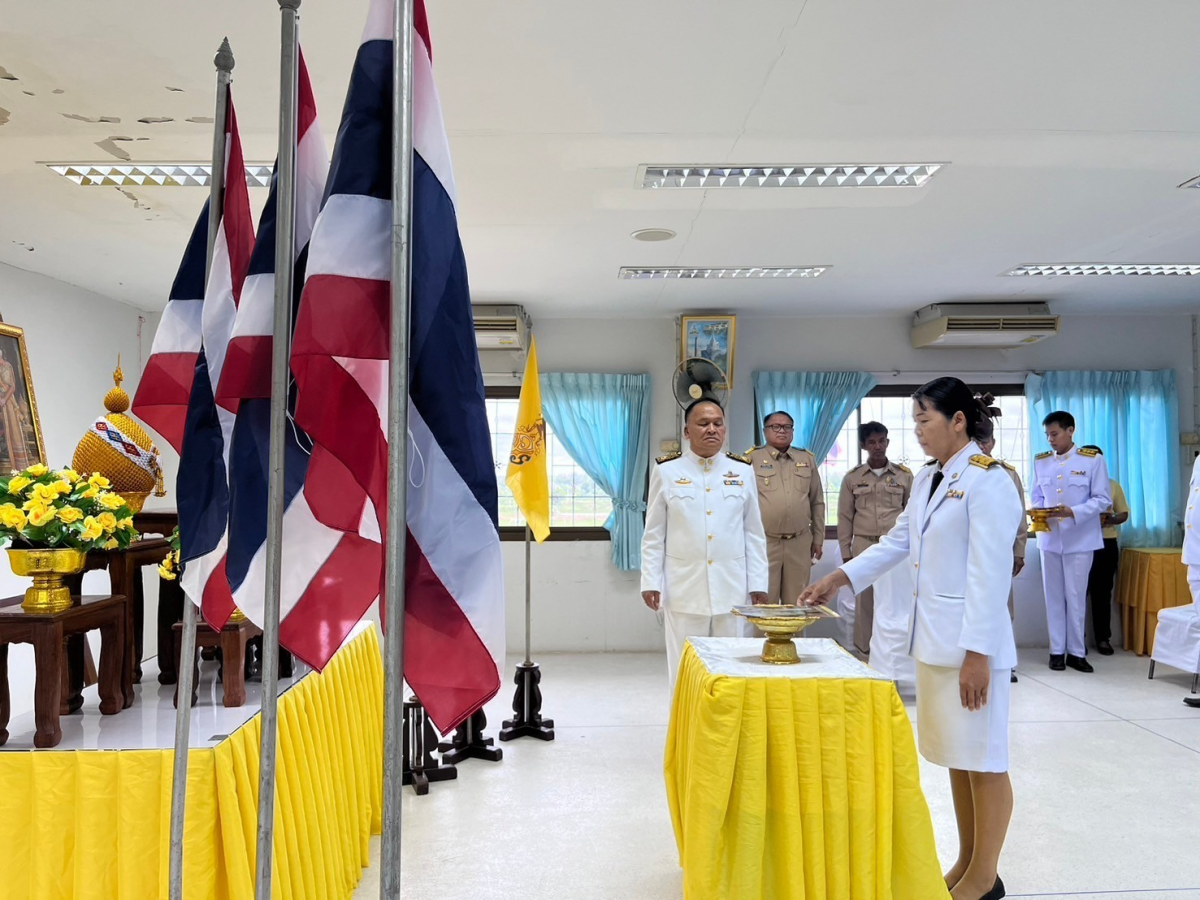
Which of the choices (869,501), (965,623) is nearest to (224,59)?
(965,623)

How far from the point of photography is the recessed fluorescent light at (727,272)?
5.36 m

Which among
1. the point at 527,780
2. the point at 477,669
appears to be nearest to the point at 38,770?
the point at 477,669

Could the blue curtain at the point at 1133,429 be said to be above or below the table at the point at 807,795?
above

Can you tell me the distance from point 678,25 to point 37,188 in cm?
302

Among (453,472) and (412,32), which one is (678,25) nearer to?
(412,32)

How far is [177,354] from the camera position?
1715 mm

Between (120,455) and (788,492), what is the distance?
449 cm

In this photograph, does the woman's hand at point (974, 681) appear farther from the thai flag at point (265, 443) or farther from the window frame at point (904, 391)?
the window frame at point (904, 391)

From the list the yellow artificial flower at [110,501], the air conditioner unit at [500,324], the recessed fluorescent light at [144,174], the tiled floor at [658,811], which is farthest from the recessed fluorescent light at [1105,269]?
the yellow artificial flower at [110,501]

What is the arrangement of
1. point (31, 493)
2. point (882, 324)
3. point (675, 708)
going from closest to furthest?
point (31, 493)
point (675, 708)
point (882, 324)

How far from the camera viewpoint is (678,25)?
2.40 m

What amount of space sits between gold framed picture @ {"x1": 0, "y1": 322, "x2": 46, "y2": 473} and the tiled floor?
3147mm

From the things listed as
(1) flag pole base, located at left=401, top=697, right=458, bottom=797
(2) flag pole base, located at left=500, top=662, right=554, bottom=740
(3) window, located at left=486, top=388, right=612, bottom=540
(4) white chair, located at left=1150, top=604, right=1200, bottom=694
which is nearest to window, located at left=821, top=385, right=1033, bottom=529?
(4) white chair, located at left=1150, top=604, right=1200, bottom=694

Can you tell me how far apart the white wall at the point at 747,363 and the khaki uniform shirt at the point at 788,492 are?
2.73 feet
